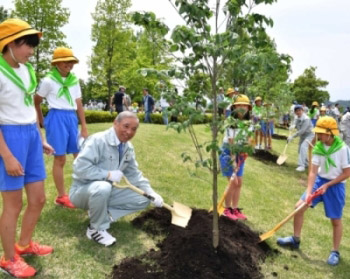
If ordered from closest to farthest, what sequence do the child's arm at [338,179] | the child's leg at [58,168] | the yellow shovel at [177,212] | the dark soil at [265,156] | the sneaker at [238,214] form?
the yellow shovel at [177,212] → the child's arm at [338,179] → the child's leg at [58,168] → the sneaker at [238,214] → the dark soil at [265,156]

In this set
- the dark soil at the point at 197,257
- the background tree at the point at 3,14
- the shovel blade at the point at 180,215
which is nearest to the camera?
the dark soil at the point at 197,257

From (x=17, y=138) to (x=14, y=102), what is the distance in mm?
275

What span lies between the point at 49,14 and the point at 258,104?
11.2 meters

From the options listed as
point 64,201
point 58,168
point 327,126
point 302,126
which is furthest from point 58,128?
point 302,126

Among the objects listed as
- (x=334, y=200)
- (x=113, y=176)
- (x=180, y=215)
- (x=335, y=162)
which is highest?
(x=335, y=162)

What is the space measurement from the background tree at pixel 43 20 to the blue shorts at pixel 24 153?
14608mm

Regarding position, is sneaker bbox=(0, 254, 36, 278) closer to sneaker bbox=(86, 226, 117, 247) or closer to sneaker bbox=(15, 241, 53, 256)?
sneaker bbox=(15, 241, 53, 256)

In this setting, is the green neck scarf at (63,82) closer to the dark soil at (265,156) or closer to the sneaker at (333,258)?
the sneaker at (333,258)

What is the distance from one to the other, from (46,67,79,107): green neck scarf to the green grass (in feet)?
4.55

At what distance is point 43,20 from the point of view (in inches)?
651

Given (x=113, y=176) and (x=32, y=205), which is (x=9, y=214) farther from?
(x=113, y=176)

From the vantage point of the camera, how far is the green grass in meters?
3.29

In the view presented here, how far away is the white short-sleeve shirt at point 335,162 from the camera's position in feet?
12.8

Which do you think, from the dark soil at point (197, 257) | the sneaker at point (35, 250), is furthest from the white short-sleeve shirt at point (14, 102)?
the dark soil at point (197, 257)
